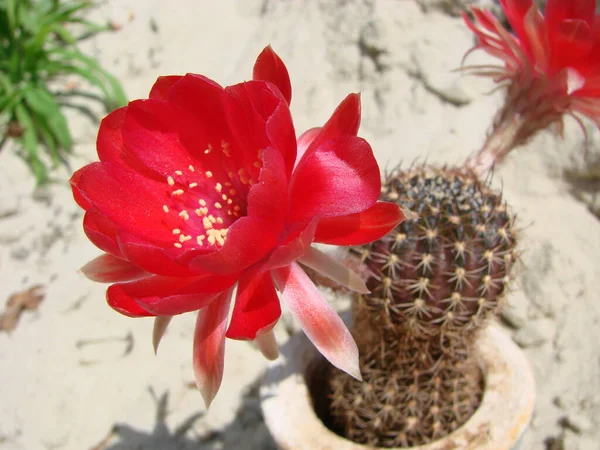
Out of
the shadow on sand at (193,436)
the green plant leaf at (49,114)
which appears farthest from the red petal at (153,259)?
the green plant leaf at (49,114)

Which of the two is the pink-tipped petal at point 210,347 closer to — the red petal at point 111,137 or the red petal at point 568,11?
the red petal at point 111,137

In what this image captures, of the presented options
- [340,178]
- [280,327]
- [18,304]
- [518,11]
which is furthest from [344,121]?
[18,304]

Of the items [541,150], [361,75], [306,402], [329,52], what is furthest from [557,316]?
[329,52]

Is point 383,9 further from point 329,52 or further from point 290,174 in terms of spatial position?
point 290,174

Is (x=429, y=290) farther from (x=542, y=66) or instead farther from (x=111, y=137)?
(x=111, y=137)

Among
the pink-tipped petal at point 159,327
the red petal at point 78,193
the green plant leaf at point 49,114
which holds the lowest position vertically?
the green plant leaf at point 49,114

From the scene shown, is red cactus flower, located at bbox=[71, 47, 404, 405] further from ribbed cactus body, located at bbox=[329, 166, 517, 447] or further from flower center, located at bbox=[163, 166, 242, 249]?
ribbed cactus body, located at bbox=[329, 166, 517, 447]
